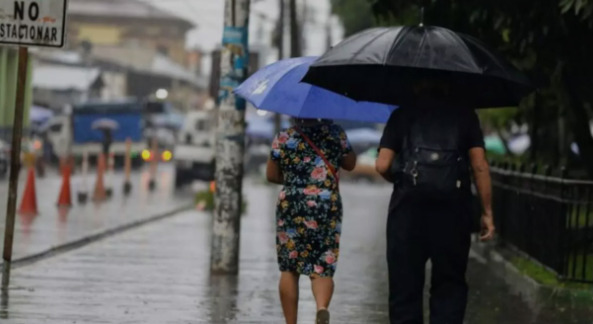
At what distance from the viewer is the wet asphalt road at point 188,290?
37.9 feet

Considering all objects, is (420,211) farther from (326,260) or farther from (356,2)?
(356,2)

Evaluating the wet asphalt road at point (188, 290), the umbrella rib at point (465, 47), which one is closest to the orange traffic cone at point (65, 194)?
the wet asphalt road at point (188, 290)

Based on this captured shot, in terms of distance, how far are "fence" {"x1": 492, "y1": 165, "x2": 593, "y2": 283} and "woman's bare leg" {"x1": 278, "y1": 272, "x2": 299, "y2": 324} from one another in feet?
14.7

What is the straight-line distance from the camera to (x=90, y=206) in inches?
1075

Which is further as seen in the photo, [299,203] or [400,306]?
[299,203]

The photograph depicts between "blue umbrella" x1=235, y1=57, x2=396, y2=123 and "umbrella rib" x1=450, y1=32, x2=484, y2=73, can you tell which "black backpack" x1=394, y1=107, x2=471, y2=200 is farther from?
"blue umbrella" x1=235, y1=57, x2=396, y2=123

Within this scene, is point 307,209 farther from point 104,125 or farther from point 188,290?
point 104,125

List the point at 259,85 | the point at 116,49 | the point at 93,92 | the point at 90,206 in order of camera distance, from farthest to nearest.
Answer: the point at 116,49 → the point at 93,92 → the point at 90,206 → the point at 259,85

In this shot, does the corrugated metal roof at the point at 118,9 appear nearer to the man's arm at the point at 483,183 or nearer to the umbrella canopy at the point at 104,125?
the umbrella canopy at the point at 104,125

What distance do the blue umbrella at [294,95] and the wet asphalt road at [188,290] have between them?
6.13 ft

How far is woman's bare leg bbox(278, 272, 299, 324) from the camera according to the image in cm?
986

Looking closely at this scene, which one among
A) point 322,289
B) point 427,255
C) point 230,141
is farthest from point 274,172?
point 230,141

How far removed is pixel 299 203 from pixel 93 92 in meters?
67.2

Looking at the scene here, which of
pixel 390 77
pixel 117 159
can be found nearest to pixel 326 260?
pixel 390 77
